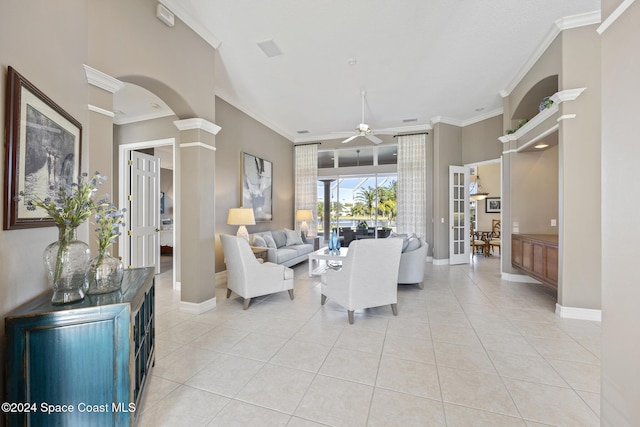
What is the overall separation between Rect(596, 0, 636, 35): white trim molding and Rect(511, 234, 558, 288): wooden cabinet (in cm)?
314

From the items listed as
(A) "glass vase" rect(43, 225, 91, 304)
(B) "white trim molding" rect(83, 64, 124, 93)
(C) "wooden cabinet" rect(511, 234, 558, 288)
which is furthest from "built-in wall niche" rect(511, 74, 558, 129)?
(A) "glass vase" rect(43, 225, 91, 304)

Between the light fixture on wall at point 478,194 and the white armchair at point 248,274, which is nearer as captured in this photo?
the white armchair at point 248,274

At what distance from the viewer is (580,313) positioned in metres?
3.20

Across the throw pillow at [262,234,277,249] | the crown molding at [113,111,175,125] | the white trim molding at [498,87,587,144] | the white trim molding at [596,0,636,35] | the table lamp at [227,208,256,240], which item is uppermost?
the crown molding at [113,111,175,125]

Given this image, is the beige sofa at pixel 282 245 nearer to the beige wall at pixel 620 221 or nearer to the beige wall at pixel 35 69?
the beige wall at pixel 35 69

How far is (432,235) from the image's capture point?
6758 millimetres

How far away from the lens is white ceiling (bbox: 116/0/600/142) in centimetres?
298

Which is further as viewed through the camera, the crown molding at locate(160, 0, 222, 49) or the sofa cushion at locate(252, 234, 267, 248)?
the sofa cushion at locate(252, 234, 267, 248)

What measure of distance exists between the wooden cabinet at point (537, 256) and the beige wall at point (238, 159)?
16.9 feet

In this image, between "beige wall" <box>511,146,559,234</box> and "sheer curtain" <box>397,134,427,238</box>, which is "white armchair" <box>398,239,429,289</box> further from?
"sheer curtain" <box>397,134,427,238</box>

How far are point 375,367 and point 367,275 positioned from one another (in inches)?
41.2

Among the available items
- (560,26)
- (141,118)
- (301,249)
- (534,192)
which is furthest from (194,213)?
(534,192)

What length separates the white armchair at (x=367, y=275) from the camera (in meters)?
2.98

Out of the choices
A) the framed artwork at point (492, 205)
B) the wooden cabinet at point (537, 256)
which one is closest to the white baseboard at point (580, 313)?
the wooden cabinet at point (537, 256)
